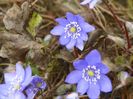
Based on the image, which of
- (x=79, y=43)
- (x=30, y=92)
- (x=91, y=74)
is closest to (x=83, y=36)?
(x=79, y=43)

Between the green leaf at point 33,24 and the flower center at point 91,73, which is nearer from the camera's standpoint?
the flower center at point 91,73

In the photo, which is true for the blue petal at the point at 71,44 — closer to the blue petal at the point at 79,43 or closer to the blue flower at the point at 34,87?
the blue petal at the point at 79,43

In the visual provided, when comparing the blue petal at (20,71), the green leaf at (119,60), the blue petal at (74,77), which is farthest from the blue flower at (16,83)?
the green leaf at (119,60)

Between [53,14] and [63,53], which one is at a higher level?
[53,14]

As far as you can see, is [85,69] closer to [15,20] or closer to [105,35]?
[105,35]

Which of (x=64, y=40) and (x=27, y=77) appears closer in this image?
A: (x=27, y=77)

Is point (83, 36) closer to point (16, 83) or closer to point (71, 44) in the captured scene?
point (71, 44)

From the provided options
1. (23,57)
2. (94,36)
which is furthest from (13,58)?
(94,36)
